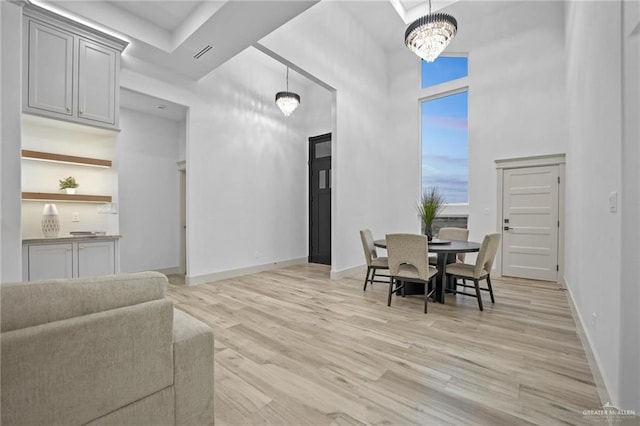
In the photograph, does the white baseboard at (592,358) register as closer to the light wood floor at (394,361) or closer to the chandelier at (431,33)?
the light wood floor at (394,361)

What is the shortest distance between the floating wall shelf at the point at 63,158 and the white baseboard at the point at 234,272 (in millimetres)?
2038

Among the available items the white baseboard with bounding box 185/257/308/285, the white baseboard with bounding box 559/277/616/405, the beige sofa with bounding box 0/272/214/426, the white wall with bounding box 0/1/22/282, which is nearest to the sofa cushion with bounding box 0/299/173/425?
the beige sofa with bounding box 0/272/214/426

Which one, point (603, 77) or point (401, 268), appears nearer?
point (603, 77)

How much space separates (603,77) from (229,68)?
512 centimetres

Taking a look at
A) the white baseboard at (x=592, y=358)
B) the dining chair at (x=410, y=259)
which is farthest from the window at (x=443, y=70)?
the white baseboard at (x=592, y=358)

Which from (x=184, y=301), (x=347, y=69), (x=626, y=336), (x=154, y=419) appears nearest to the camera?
(x=154, y=419)

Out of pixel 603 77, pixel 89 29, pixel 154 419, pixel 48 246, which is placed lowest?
pixel 154 419

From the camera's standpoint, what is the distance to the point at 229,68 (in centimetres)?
512

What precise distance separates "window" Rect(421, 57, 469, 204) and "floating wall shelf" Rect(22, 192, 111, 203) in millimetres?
5872

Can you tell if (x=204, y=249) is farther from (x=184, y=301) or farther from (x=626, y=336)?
→ (x=626, y=336)

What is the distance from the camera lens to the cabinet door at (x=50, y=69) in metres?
2.79

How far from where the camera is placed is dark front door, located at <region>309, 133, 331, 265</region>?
660cm

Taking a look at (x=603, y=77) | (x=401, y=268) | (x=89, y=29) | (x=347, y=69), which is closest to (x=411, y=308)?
(x=401, y=268)

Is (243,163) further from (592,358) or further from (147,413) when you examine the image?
(592,358)
